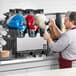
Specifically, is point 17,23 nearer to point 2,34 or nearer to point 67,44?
point 2,34

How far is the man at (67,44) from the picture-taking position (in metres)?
2.05

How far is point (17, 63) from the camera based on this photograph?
2.09 m

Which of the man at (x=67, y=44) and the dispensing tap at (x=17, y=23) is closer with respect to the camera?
the man at (x=67, y=44)

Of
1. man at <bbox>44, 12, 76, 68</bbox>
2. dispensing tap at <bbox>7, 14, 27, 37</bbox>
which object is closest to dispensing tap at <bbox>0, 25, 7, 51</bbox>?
dispensing tap at <bbox>7, 14, 27, 37</bbox>

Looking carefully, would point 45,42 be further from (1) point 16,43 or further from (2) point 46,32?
(1) point 16,43

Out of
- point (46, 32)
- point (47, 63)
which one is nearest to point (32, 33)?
point (46, 32)

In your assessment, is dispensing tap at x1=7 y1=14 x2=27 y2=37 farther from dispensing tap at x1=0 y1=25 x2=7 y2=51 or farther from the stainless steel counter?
the stainless steel counter

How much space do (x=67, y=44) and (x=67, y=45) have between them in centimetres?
1

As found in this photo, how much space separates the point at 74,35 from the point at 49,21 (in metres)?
0.33

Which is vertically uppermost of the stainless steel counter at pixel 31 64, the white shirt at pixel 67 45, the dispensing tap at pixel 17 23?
the dispensing tap at pixel 17 23

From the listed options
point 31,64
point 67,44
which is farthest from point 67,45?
point 31,64

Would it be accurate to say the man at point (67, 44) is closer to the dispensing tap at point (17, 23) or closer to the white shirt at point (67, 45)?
the white shirt at point (67, 45)

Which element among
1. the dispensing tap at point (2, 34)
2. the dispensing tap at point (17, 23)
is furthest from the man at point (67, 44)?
the dispensing tap at point (2, 34)

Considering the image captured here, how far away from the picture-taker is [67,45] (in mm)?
2078
